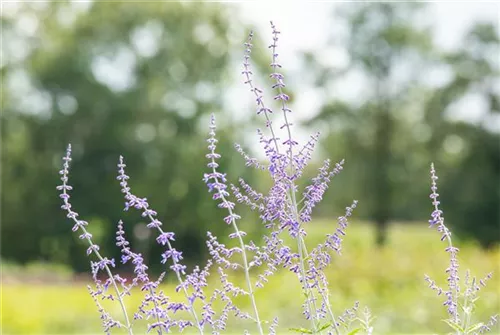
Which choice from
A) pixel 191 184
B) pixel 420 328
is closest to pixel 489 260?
pixel 420 328

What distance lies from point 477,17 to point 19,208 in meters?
9.62

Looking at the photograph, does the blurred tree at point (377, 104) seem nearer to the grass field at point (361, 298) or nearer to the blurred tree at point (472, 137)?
the blurred tree at point (472, 137)

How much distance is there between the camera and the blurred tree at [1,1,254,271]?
47.4ft

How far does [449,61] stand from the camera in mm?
16641

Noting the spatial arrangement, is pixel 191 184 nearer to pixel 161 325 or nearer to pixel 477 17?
pixel 477 17

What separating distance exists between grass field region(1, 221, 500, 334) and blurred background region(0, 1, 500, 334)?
4.28 meters

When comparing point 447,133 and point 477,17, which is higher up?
point 477,17

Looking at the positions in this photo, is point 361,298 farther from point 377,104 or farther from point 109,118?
point 377,104

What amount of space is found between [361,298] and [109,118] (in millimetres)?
8059

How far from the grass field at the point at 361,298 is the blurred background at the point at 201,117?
428 cm

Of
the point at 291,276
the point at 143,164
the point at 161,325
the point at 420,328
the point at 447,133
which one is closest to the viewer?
the point at 161,325

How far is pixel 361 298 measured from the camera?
8.05 m

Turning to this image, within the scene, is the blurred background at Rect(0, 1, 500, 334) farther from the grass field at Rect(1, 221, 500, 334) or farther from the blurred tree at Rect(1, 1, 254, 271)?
the grass field at Rect(1, 221, 500, 334)

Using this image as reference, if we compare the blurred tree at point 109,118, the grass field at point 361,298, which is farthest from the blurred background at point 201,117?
the grass field at point 361,298
